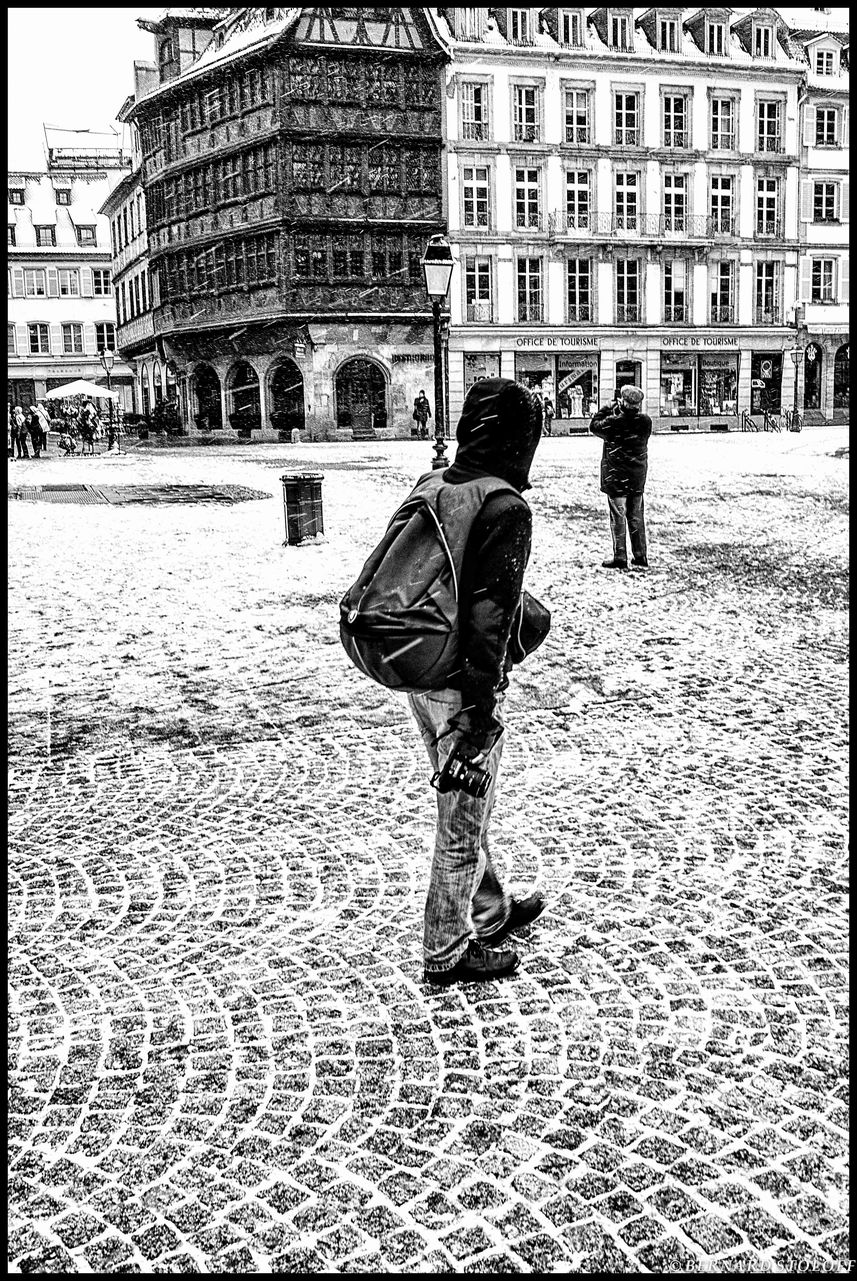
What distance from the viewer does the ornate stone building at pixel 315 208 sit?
39938 millimetres

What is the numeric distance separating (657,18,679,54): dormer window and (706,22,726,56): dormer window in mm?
1206

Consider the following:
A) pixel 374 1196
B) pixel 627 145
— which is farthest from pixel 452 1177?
pixel 627 145

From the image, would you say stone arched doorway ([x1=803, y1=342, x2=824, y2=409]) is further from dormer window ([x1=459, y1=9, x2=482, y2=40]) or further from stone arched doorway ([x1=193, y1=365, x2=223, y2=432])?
stone arched doorway ([x1=193, y1=365, x2=223, y2=432])

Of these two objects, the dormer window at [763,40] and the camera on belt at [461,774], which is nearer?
the camera on belt at [461,774]

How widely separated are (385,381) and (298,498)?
30.5 meters

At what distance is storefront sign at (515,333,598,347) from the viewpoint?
43812 millimetres

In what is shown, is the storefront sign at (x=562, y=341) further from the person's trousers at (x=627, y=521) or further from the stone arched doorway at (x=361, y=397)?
the person's trousers at (x=627, y=521)

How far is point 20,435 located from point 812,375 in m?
31.6

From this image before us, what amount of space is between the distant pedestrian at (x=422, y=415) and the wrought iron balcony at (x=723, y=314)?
42.2 ft

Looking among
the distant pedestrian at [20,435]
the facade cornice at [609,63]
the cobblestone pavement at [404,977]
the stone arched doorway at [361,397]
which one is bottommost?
the cobblestone pavement at [404,977]

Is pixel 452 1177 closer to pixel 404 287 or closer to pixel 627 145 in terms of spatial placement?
pixel 404 287

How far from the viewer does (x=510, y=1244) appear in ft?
7.99

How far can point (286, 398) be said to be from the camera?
138ft

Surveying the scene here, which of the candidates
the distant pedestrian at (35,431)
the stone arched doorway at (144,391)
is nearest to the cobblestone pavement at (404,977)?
the distant pedestrian at (35,431)
